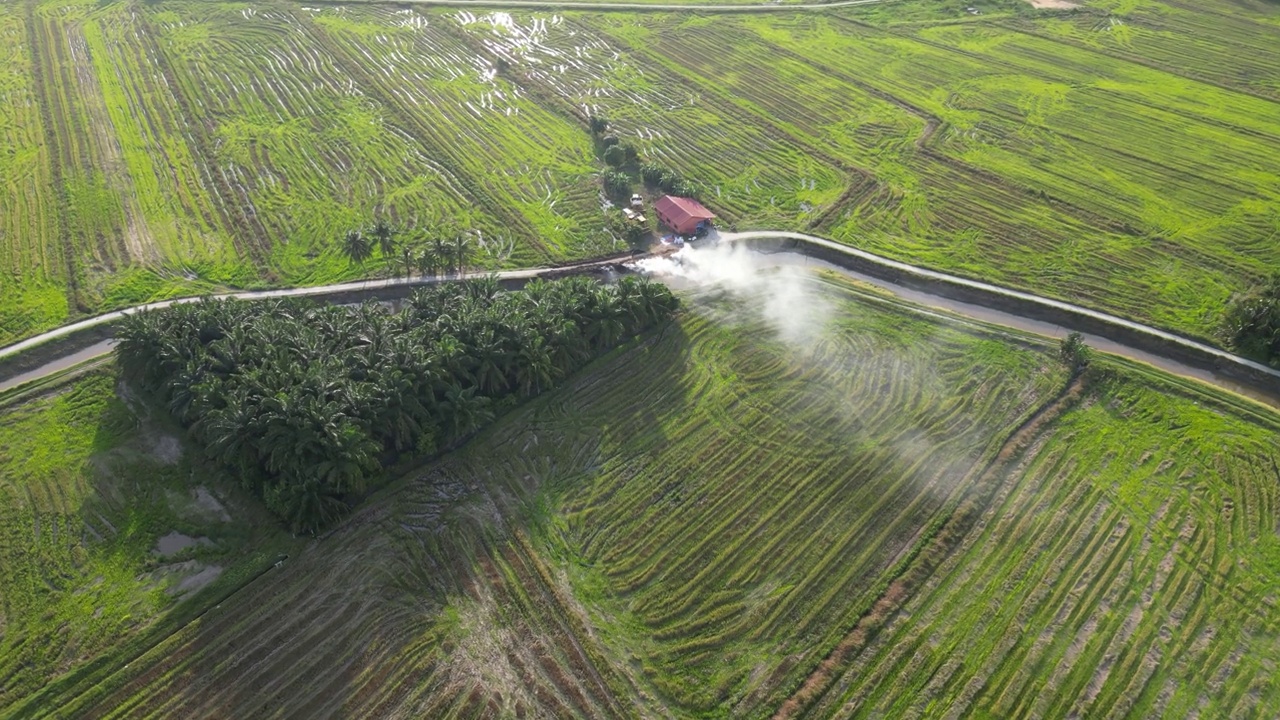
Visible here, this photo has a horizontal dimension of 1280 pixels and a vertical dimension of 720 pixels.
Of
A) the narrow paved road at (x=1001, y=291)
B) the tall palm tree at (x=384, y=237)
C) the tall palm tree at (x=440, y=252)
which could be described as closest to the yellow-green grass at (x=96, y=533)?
the tall palm tree at (x=384, y=237)

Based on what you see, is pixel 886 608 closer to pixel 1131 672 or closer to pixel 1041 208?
pixel 1131 672

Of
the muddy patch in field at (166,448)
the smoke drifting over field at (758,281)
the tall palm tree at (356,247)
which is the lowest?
the muddy patch in field at (166,448)

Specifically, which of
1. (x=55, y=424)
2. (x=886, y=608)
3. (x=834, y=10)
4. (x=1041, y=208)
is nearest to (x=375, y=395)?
(x=55, y=424)

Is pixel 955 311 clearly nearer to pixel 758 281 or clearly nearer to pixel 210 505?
pixel 758 281

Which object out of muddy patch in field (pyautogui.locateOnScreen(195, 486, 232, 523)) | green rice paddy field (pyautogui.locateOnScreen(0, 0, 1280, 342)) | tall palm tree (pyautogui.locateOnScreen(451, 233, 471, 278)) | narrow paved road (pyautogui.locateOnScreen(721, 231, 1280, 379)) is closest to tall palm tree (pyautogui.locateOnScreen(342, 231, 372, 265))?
green rice paddy field (pyautogui.locateOnScreen(0, 0, 1280, 342))

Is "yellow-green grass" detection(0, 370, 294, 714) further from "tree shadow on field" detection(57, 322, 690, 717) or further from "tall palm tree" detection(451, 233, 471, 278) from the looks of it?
"tall palm tree" detection(451, 233, 471, 278)

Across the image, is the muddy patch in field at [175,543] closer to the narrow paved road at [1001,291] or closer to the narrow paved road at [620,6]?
the narrow paved road at [1001,291]

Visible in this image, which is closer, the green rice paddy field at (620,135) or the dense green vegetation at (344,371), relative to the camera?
the dense green vegetation at (344,371)

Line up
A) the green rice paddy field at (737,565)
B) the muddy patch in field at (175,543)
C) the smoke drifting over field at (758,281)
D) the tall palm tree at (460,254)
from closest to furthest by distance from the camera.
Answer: the green rice paddy field at (737,565)
the muddy patch in field at (175,543)
the smoke drifting over field at (758,281)
the tall palm tree at (460,254)
